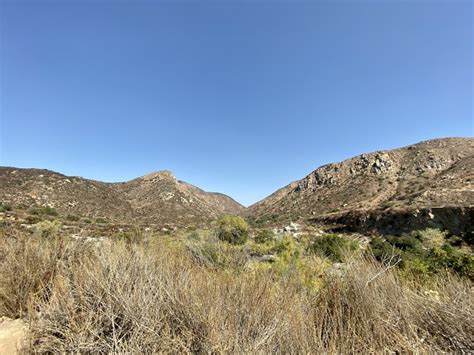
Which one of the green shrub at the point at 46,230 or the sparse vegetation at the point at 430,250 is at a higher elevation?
the green shrub at the point at 46,230

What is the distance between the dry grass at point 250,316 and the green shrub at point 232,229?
1319 cm

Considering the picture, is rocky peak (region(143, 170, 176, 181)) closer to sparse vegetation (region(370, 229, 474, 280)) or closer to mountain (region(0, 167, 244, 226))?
mountain (region(0, 167, 244, 226))

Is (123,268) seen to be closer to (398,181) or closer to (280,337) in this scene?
(280,337)

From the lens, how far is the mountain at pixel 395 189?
27469 mm

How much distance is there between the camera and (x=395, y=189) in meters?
41.6

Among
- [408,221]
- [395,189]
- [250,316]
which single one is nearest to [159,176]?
[395,189]

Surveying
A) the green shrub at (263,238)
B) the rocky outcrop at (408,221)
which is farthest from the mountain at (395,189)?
the green shrub at (263,238)

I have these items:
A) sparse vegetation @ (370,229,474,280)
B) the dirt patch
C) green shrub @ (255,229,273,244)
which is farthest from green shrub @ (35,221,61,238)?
sparse vegetation @ (370,229,474,280)

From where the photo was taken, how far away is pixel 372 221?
30.2 meters

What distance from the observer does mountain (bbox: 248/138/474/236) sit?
2747 centimetres

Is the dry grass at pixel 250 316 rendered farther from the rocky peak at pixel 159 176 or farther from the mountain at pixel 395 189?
the rocky peak at pixel 159 176

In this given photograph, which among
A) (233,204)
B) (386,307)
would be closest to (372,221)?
(386,307)

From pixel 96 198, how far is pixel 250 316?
147 ft

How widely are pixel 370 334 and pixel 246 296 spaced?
4.24 ft
